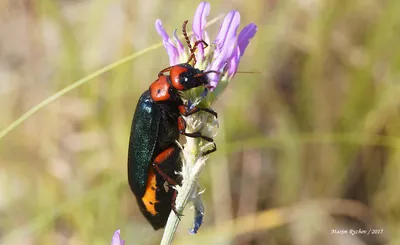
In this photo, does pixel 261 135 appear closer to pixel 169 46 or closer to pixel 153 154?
pixel 153 154

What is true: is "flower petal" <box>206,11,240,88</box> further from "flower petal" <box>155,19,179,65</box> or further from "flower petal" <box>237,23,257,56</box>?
"flower petal" <box>155,19,179,65</box>

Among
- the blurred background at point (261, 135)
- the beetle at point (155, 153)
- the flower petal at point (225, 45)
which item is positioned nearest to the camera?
the flower petal at point (225, 45)

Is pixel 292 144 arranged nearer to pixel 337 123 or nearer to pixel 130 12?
pixel 337 123

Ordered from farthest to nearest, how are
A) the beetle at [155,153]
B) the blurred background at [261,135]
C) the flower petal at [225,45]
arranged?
1. the blurred background at [261,135]
2. the beetle at [155,153]
3. the flower petal at [225,45]

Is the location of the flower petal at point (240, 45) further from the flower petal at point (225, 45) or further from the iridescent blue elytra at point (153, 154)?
the iridescent blue elytra at point (153, 154)

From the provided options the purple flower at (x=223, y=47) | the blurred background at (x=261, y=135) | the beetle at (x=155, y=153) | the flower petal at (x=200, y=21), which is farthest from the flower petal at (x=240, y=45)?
Answer: the blurred background at (x=261, y=135)

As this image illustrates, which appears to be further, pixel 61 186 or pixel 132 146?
pixel 61 186

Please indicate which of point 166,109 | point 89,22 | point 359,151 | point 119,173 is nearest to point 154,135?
point 166,109

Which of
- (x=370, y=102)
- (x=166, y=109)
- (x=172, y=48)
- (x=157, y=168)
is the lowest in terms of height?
(x=370, y=102)
